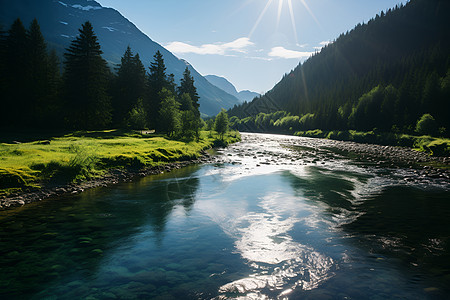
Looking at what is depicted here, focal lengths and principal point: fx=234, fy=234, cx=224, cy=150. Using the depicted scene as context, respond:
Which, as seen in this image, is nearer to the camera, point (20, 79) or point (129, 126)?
point (20, 79)

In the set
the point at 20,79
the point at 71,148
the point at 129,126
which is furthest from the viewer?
the point at 129,126

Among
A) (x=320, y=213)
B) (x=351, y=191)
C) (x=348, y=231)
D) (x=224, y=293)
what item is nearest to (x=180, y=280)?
(x=224, y=293)

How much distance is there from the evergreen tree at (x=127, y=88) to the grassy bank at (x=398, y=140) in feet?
237

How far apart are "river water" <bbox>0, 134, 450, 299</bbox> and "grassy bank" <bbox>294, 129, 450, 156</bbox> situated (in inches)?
1269

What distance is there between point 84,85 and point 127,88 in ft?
56.8

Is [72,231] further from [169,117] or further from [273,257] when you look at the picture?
[169,117]

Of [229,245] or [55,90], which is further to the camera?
[55,90]

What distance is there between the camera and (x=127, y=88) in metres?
67.8

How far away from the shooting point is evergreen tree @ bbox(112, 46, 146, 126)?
6662 centimetres

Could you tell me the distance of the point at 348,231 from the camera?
1344 cm

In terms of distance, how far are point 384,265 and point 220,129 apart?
63.7 m

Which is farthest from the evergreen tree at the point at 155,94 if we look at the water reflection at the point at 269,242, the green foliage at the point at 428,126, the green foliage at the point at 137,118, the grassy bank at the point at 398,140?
the green foliage at the point at 428,126

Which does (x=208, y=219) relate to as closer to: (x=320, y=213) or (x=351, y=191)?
(x=320, y=213)

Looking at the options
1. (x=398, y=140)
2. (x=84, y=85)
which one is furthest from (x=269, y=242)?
(x=398, y=140)
